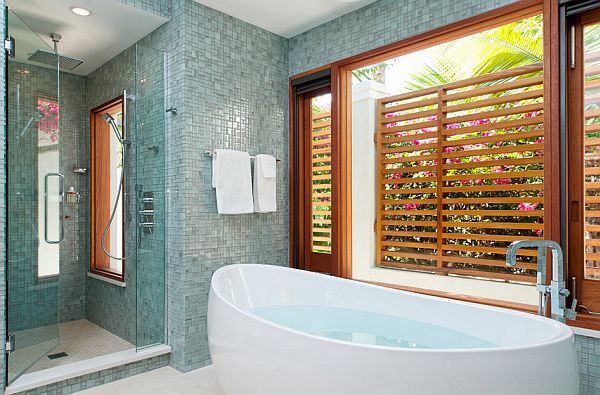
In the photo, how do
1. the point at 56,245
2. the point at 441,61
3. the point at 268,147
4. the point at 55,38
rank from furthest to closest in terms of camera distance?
the point at 441,61, the point at 268,147, the point at 55,38, the point at 56,245

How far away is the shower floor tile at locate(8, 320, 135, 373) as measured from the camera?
244cm

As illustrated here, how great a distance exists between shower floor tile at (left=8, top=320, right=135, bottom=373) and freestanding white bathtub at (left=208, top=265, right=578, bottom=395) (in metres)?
1.10

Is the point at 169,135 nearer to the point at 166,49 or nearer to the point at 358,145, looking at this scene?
the point at 166,49

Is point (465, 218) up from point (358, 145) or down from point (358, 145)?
down

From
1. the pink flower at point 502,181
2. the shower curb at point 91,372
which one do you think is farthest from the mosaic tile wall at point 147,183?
the pink flower at point 502,181

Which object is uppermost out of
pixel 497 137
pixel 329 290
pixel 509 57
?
pixel 509 57

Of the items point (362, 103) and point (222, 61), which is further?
point (362, 103)

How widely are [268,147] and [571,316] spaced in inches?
96.0

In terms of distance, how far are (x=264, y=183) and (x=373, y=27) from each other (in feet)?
4.74

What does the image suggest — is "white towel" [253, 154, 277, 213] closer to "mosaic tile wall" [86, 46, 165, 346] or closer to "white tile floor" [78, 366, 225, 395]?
"mosaic tile wall" [86, 46, 165, 346]

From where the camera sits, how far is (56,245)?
2.64 m

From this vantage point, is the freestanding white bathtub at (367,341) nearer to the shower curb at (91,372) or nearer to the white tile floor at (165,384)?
the white tile floor at (165,384)

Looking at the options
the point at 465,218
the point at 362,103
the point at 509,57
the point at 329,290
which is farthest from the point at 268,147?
the point at 509,57

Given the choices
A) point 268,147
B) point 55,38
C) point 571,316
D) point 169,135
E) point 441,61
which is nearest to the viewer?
point 571,316
